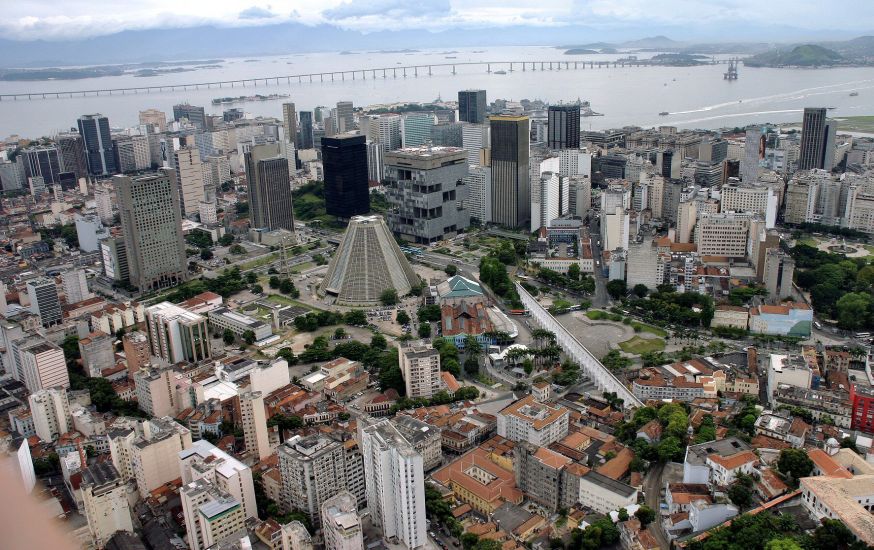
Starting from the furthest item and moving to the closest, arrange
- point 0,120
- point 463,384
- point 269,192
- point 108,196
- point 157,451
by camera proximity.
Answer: point 0,120
point 108,196
point 269,192
point 463,384
point 157,451

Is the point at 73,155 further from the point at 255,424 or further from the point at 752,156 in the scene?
the point at 752,156

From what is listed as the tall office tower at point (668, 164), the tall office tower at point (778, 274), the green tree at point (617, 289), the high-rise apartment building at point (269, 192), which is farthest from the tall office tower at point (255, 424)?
the tall office tower at point (668, 164)

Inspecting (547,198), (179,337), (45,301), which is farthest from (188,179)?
(179,337)

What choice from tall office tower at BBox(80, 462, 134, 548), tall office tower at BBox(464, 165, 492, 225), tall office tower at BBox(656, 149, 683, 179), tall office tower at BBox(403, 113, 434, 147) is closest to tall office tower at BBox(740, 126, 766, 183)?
tall office tower at BBox(656, 149, 683, 179)

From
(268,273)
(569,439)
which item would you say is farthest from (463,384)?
(268,273)

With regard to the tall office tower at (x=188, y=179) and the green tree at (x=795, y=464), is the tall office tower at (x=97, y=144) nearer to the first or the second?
the tall office tower at (x=188, y=179)

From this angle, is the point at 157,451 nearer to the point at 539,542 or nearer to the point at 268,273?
the point at 539,542

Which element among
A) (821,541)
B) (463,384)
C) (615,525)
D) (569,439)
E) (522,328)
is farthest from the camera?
(522,328)

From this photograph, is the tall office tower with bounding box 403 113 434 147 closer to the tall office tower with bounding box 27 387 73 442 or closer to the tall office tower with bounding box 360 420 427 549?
the tall office tower with bounding box 27 387 73 442
